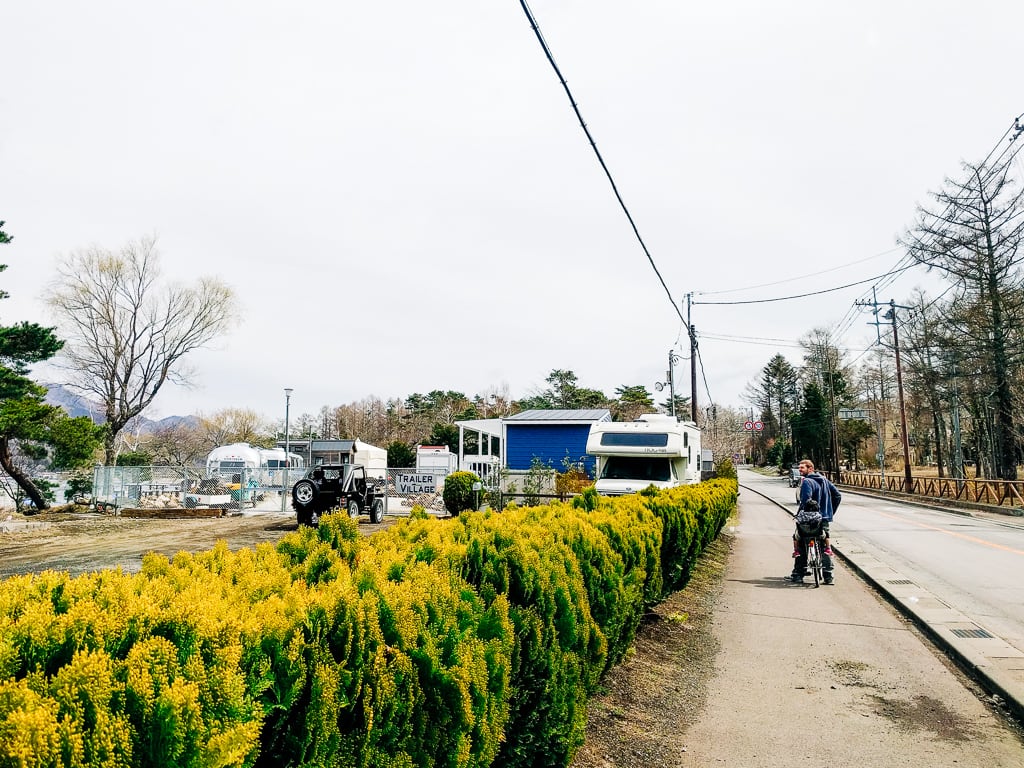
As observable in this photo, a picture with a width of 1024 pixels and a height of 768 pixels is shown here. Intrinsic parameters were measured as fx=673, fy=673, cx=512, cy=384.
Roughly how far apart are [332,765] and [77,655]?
2.63 feet

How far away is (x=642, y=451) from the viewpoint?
18125 mm

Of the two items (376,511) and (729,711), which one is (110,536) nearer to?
(376,511)

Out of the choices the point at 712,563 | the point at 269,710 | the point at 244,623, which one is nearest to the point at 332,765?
the point at 269,710

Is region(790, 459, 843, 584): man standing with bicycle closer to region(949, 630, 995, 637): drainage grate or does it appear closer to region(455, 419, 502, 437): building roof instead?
region(949, 630, 995, 637): drainage grate

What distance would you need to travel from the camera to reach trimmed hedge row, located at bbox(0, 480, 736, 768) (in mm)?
1504

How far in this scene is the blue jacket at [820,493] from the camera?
971cm

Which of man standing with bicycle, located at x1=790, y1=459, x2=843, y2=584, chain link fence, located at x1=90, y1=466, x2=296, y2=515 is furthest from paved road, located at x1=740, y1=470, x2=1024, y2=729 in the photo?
chain link fence, located at x1=90, y1=466, x2=296, y2=515

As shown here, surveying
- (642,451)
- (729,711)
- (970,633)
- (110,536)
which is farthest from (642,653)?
(110,536)

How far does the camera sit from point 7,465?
22.3 meters

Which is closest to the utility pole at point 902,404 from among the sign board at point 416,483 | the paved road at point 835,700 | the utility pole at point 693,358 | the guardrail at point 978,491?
the guardrail at point 978,491

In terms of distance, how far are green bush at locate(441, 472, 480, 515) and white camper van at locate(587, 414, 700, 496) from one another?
369cm

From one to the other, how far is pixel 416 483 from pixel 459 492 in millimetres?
7960

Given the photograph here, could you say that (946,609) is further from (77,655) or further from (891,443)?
(891,443)

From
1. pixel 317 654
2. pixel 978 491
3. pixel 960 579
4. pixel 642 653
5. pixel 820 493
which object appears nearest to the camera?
pixel 317 654
